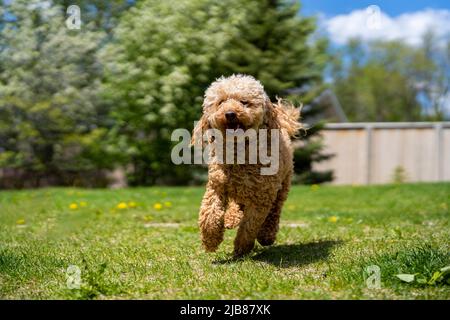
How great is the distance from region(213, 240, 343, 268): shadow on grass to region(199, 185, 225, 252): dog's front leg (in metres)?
0.19

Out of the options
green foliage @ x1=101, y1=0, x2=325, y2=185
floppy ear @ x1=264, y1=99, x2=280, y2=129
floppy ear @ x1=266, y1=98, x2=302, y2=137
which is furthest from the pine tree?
floppy ear @ x1=264, y1=99, x2=280, y2=129

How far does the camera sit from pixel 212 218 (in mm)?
5031

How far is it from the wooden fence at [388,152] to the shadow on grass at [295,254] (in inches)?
460

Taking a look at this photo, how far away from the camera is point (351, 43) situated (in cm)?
3138

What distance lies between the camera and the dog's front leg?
5043mm

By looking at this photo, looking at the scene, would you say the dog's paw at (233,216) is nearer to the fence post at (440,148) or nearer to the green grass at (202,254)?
the green grass at (202,254)

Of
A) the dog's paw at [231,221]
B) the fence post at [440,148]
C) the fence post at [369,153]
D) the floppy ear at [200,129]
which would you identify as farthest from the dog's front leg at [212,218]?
the fence post at [440,148]

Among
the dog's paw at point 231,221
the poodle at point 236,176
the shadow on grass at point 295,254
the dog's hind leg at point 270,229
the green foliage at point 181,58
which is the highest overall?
the green foliage at point 181,58

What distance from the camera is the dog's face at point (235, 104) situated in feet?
16.3

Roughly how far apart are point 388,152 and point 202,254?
42.3ft

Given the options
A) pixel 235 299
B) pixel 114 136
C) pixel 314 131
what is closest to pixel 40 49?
pixel 114 136

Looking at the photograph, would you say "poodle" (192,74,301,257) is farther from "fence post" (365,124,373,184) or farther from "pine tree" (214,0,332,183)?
"fence post" (365,124,373,184)

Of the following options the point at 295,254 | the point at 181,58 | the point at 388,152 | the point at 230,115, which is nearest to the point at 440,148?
the point at 388,152

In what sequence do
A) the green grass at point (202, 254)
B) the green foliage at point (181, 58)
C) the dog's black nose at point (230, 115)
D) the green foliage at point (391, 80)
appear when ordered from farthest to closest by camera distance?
the green foliage at point (391, 80) → the green foliage at point (181, 58) → the dog's black nose at point (230, 115) → the green grass at point (202, 254)
